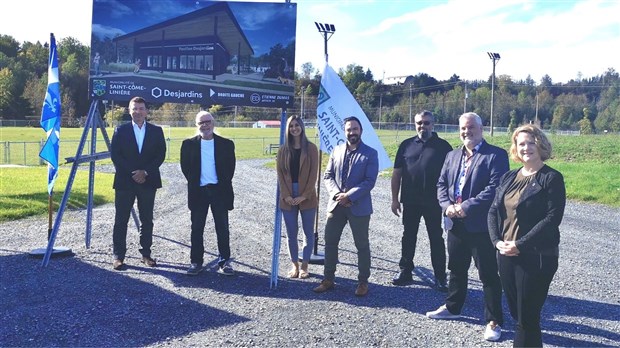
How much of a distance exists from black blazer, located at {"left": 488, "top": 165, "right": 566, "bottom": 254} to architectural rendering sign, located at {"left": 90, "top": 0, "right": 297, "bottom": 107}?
384cm

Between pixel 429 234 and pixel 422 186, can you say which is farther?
pixel 429 234

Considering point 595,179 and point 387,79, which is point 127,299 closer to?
point 595,179

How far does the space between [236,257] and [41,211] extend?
5.59m

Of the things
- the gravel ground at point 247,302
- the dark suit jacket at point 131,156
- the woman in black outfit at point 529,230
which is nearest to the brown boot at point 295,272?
the gravel ground at point 247,302

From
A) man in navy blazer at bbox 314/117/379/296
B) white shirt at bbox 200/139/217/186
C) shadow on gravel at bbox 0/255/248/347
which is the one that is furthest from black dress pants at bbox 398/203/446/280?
white shirt at bbox 200/139/217/186

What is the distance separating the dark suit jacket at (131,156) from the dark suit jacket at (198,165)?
0.55 metres

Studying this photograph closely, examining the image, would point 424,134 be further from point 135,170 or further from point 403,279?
point 135,170

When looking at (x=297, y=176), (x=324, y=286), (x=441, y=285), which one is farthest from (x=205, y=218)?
(x=441, y=285)

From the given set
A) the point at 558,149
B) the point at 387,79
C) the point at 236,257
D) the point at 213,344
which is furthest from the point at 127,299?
the point at 387,79

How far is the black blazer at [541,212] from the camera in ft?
11.9

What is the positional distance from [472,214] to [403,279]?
1786 mm

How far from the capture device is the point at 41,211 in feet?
34.9

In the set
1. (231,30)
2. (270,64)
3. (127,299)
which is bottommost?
(127,299)

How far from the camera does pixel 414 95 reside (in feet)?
335
